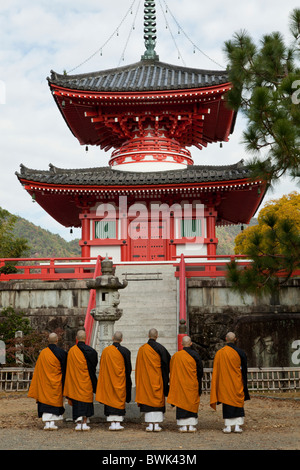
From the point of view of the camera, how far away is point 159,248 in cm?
1977

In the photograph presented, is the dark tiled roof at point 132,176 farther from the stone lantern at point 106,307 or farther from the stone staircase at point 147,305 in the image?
the stone lantern at point 106,307

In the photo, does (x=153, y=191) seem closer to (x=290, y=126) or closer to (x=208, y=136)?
(x=208, y=136)

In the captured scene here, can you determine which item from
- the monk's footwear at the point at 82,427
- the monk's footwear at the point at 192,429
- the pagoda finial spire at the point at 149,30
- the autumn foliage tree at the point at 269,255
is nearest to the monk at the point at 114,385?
the monk's footwear at the point at 82,427

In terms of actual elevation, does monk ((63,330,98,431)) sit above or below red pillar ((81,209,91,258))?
below

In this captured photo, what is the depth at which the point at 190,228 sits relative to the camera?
19625mm

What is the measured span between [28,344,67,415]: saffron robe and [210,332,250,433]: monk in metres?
2.54

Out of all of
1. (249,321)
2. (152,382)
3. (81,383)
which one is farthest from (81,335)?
(249,321)

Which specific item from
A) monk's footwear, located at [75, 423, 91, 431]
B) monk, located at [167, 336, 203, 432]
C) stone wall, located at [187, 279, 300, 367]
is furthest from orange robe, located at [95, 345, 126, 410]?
stone wall, located at [187, 279, 300, 367]

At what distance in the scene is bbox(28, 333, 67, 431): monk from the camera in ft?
30.6

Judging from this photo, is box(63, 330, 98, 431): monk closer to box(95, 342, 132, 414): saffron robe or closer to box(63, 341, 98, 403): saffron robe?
box(63, 341, 98, 403): saffron robe

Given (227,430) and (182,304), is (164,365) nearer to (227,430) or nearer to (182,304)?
(227,430)

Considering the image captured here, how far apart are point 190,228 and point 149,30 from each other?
10095 millimetres

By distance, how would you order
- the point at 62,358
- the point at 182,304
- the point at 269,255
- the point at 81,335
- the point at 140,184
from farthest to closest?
the point at 140,184 < the point at 182,304 < the point at 269,255 < the point at 62,358 < the point at 81,335

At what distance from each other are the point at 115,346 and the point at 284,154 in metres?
5.02
